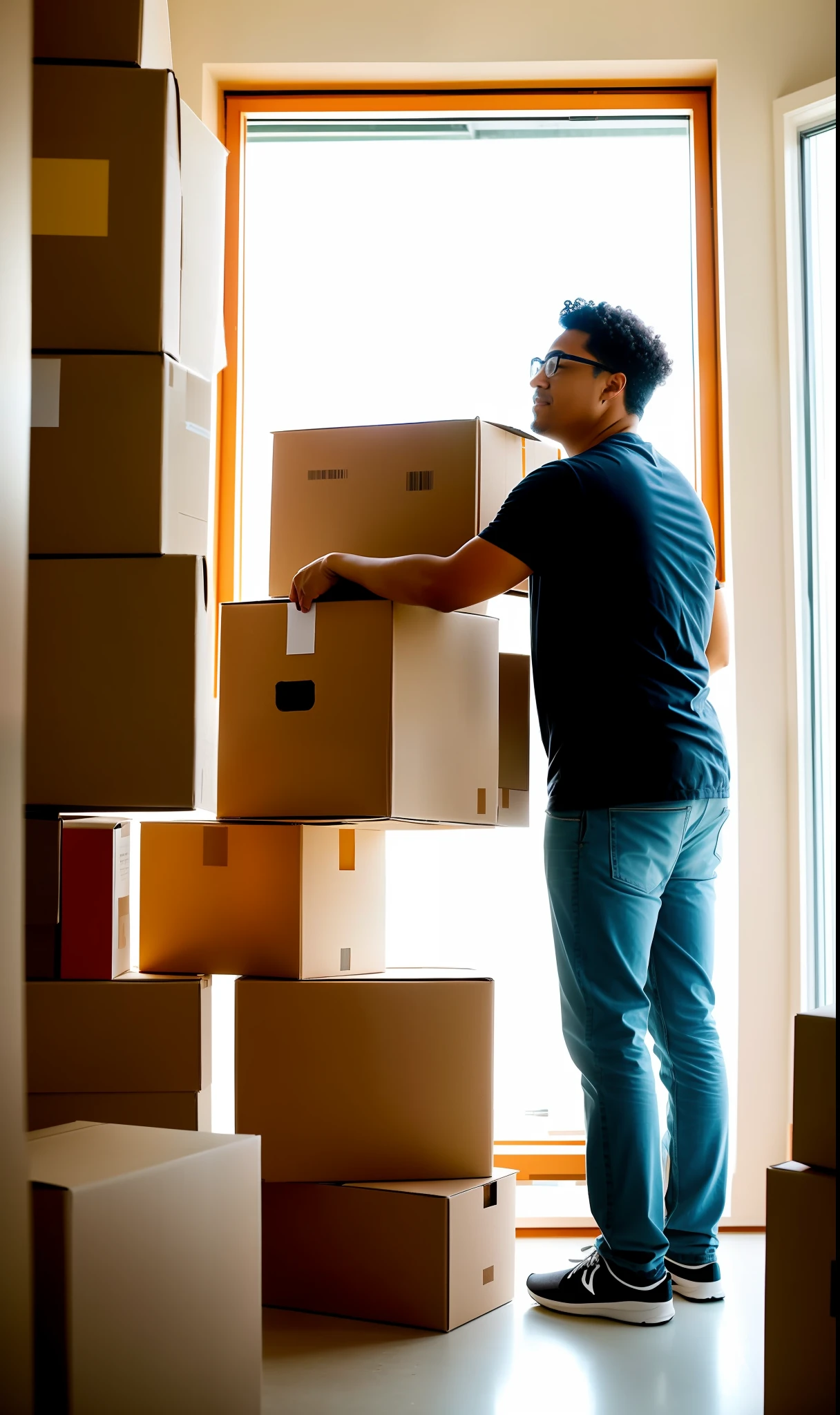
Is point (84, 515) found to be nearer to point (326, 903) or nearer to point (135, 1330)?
point (326, 903)

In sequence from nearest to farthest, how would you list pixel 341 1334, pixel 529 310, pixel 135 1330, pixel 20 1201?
pixel 20 1201, pixel 135 1330, pixel 341 1334, pixel 529 310

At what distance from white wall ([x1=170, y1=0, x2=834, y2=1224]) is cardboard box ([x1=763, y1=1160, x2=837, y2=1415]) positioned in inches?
45.3

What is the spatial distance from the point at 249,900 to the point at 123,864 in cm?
20

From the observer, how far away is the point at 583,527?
1.68 metres

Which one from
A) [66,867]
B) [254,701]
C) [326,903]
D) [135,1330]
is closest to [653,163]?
[254,701]

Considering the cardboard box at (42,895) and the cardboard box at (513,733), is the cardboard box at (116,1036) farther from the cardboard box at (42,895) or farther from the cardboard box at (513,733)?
the cardboard box at (513,733)

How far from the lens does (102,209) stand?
150 cm

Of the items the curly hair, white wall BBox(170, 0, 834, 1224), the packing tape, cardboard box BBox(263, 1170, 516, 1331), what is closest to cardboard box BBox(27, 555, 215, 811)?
the packing tape

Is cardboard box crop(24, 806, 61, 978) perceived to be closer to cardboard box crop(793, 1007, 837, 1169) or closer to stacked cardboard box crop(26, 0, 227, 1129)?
stacked cardboard box crop(26, 0, 227, 1129)

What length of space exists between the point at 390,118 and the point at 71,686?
1.64 m

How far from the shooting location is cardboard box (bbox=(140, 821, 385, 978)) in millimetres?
1759

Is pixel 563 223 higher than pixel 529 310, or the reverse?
pixel 563 223

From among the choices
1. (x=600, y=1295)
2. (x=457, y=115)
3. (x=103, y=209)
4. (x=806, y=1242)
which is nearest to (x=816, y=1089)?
(x=806, y=1242)

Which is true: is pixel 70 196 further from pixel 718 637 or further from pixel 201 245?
pixel 718 637
